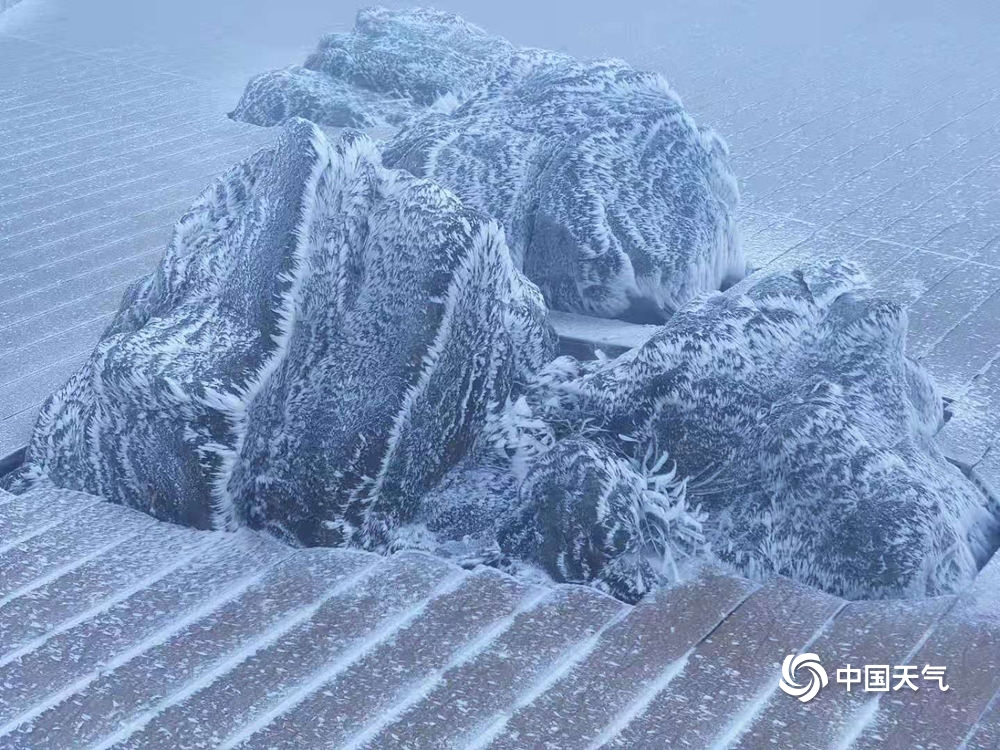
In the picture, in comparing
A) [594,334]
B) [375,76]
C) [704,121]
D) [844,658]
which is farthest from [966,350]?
[375,76]

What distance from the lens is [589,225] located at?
2.87 metres

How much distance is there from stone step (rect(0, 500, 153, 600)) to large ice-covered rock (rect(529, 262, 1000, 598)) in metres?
0.83

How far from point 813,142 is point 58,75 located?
3.63 meters

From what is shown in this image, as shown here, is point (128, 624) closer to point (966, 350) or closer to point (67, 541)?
point (67, 541)

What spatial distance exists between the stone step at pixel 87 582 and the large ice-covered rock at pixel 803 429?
29.9 inches

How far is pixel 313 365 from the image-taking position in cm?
222

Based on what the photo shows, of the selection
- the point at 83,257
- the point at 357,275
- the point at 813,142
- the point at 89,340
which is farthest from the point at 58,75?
the point at 357,275

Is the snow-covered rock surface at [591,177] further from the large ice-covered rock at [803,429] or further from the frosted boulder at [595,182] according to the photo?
the large ice-covered rock at [803,429]

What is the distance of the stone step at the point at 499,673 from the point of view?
1655 millimetres

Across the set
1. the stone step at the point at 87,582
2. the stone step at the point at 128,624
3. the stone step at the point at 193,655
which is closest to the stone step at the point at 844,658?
the stone step at the point at 193,655

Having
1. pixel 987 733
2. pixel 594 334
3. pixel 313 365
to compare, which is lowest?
pixel 987 733

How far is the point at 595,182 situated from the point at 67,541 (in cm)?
151

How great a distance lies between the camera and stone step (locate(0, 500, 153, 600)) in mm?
2033

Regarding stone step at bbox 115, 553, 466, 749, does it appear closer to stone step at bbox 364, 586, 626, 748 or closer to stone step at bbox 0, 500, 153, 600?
stone step at bbox 364, 586, 626, 748
